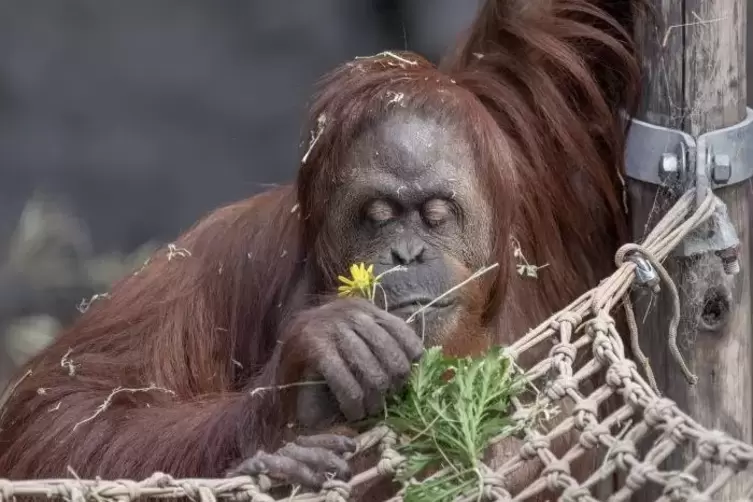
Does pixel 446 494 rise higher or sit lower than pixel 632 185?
lower

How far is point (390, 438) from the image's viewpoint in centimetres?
258

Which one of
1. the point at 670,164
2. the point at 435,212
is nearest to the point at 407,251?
the point at 435,212

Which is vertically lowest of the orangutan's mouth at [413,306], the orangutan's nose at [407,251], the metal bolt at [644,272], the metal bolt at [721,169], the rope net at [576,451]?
the rope net at [576,451]

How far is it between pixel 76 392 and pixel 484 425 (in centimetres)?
144

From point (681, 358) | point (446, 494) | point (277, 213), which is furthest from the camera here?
point (277, 213)

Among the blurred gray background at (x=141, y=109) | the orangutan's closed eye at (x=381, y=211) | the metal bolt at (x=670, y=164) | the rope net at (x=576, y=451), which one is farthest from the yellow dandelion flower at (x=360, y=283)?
the blurred gray background at (x=141, y=109)

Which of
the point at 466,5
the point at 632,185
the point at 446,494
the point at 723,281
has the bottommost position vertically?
the point at 446,494

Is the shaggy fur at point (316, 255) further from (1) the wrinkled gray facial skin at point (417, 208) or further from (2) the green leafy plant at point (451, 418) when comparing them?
(2) the green leafy plant at point (451, 418)

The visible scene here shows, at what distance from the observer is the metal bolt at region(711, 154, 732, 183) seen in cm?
310

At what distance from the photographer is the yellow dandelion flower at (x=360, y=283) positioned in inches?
112

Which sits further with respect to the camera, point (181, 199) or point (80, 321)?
point (181, 199)

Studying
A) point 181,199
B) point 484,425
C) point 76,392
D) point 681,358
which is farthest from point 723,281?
point 181,199

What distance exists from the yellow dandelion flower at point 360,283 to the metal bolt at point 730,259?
890mm

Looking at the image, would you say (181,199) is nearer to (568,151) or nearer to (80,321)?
(80,321)
